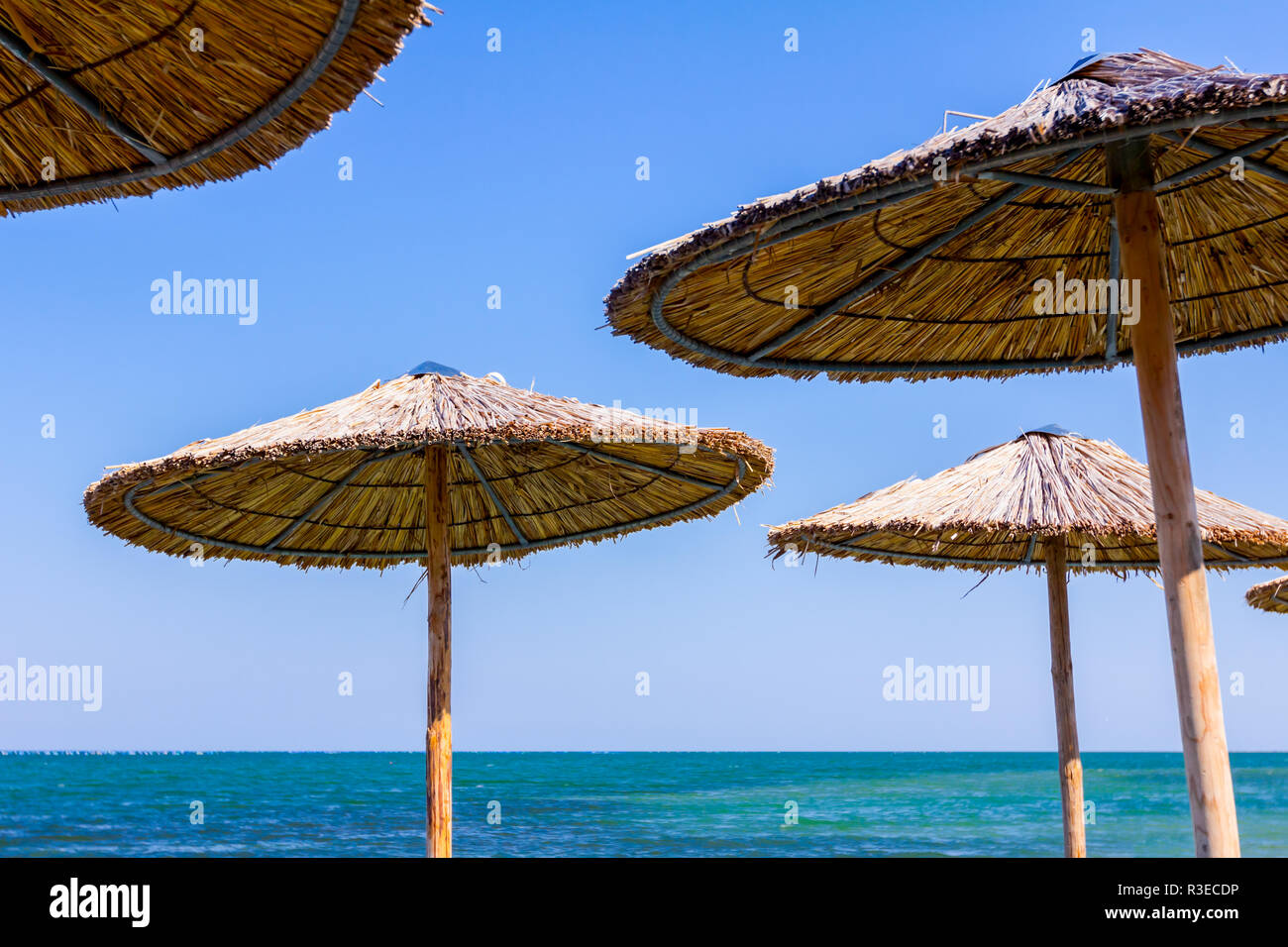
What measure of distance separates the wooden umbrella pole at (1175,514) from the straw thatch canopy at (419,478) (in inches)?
91.4

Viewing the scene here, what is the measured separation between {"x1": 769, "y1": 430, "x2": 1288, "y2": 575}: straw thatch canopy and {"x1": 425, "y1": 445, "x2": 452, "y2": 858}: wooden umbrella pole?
2326 mm

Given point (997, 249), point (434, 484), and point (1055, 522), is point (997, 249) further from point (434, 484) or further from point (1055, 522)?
point (434, 484)

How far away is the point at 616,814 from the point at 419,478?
23326 millimetres

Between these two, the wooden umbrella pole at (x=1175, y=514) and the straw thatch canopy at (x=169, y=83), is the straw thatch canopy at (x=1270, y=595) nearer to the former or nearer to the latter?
the wooden umbrella pole at (x=1175, y=514)

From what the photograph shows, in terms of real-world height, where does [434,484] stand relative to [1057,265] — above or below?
below

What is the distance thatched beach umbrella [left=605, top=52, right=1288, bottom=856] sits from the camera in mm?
2791

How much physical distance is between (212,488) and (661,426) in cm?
271

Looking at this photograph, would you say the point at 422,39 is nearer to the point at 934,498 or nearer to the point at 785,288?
the point at 785,288

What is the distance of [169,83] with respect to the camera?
9.43 feet

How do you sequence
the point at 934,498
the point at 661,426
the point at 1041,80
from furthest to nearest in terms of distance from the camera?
the point at 934,498, the point at 661,426, the point at 1041,80

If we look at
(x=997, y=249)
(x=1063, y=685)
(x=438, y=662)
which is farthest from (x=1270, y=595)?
(x=438, y=662)

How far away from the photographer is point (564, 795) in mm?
36219

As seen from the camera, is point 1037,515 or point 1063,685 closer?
point 1037,515
